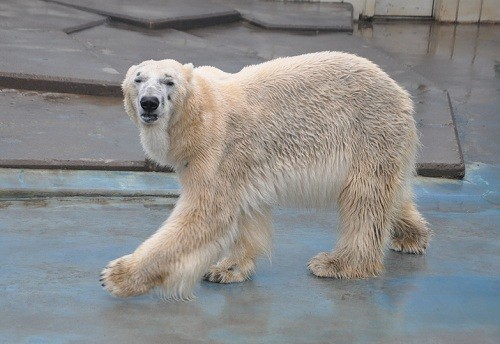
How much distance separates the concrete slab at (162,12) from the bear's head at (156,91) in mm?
5125

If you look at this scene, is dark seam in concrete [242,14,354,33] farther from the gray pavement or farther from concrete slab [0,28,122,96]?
concrete slab [0,28,122,96]

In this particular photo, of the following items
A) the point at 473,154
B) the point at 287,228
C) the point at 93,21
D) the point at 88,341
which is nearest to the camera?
the point at 88,341

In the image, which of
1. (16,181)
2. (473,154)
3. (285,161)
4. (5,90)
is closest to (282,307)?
(285,161)

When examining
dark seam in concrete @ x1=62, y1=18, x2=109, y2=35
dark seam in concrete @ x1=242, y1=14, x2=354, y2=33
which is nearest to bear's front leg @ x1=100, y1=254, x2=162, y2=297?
dark seam in concrete @ x1=62, y1=18, x2=109, y2=35

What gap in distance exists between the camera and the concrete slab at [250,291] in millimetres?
4074

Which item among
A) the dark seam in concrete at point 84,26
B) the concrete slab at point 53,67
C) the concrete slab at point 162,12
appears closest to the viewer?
the concrete slab at point 53,67

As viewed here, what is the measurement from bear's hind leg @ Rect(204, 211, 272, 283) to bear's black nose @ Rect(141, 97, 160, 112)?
0.71 meters

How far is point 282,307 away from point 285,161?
663 millimetres

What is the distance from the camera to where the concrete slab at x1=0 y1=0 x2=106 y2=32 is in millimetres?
8844

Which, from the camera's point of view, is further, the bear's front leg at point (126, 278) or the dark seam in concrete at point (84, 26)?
the dark seam in concrete at point (84, 26)

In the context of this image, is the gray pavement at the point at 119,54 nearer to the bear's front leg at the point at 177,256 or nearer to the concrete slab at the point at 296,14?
the concrete slab at the point at 296,14

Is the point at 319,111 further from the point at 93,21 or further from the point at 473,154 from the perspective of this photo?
the point at 93,21

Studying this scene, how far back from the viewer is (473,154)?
6.91 m

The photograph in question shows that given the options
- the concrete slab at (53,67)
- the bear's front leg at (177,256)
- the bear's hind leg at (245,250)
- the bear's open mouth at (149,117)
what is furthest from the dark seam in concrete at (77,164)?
the bear's open mouth at (149,117)
